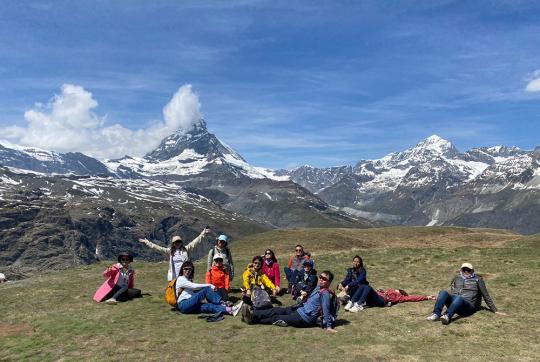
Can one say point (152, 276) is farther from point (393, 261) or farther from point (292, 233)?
point (292, 233)

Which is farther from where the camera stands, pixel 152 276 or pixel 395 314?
pixel 152 276

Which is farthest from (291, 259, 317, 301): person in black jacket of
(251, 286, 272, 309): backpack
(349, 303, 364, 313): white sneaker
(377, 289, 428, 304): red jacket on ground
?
(377, 289, 428, 304): red jacket on ground

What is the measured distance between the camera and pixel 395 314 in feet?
77.5

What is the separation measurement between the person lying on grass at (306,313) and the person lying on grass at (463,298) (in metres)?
5.14

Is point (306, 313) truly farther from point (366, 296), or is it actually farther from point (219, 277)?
point (219, 277)

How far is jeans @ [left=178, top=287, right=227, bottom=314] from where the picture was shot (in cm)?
2394

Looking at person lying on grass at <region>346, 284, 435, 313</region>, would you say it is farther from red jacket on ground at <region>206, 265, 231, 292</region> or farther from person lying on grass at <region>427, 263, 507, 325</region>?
red jacket on ground at <region>206, 265, 231, 292</region>

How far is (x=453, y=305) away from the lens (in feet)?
71.5

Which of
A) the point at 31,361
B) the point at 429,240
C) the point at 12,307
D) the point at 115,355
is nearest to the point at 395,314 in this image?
the point at 115,355

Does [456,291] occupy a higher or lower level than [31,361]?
higher

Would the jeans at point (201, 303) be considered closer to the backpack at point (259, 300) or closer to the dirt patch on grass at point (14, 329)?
the backpack at point (259, 300)

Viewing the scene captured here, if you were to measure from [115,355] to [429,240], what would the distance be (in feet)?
194

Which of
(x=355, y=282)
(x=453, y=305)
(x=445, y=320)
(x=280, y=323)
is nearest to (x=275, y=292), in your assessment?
(x=355, y=282)

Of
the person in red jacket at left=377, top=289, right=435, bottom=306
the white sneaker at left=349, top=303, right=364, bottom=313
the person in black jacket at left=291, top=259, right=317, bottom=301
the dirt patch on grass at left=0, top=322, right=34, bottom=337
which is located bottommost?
the dirt patch on grass at left=0, top=322, right=34, bottom=337
